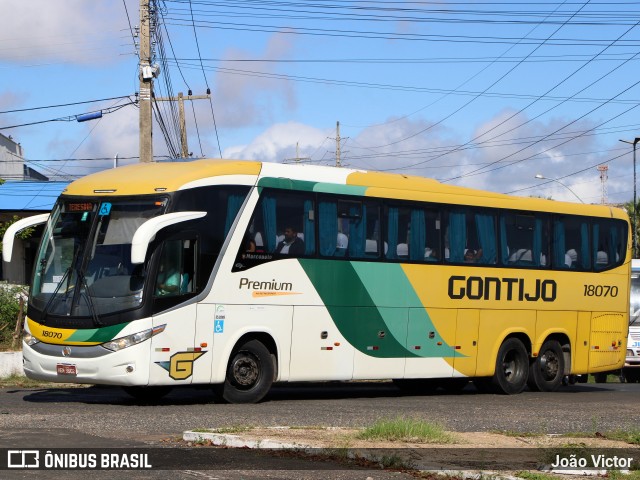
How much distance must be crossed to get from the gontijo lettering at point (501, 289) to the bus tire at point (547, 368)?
1029mm

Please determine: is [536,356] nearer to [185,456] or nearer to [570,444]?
[570,444]

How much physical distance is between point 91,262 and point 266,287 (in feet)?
8.97

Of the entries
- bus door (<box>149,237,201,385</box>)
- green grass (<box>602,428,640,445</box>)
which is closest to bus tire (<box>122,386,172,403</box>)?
bus door (<box>149,237,201,385</box>)

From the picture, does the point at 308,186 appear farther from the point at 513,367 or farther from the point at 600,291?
the point at 600,291

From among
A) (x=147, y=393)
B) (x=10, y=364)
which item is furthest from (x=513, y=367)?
(x=10, y=364)

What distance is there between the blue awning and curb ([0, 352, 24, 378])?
46.2ft

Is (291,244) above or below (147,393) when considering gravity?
above

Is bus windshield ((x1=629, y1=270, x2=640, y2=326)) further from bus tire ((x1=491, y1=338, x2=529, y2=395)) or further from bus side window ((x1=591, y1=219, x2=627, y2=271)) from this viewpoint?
bus tire ((x1=491, y1=338, x2=529, y2=395))

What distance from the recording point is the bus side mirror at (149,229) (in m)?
14.8

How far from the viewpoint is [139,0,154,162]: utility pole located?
87.4 ft

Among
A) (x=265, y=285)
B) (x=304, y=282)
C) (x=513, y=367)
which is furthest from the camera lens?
(x=513, y=367)

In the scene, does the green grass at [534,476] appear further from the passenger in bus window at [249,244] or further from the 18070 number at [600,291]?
the 18070 number at [600,291]

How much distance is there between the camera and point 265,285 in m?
17.0

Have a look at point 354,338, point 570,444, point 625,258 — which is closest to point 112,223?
point 354,338
